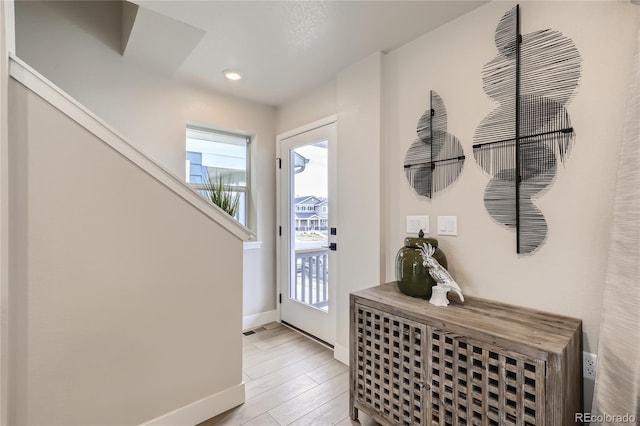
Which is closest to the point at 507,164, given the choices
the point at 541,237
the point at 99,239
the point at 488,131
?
the point at 488,131

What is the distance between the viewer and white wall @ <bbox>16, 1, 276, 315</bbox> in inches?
79.3

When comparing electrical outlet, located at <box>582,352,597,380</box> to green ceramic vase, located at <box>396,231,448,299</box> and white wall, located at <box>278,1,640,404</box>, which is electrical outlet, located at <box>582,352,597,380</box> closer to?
white wall, located at <box>278,1,640,404</box>

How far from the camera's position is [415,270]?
1.62m

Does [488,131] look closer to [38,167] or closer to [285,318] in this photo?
[38,167]

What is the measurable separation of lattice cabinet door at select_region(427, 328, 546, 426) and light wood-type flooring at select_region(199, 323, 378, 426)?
0.63m

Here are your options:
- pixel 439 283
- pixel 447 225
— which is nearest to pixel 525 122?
pixel 447 225

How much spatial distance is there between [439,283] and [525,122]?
953mm

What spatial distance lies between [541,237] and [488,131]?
2.09ft

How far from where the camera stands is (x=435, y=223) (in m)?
1.88

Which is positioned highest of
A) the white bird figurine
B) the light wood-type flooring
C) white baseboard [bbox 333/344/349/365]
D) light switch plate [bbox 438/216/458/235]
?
light switch plate [bbox 438/216/458/235]

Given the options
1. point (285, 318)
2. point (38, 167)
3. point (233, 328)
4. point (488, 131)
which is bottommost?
point (285, 318)

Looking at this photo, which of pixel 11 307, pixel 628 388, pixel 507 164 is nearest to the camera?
pixel 628 388

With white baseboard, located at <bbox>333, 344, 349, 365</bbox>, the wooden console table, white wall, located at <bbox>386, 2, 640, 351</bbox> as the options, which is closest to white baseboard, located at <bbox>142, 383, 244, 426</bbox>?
the wooden console table

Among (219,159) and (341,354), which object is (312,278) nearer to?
(341,354)
